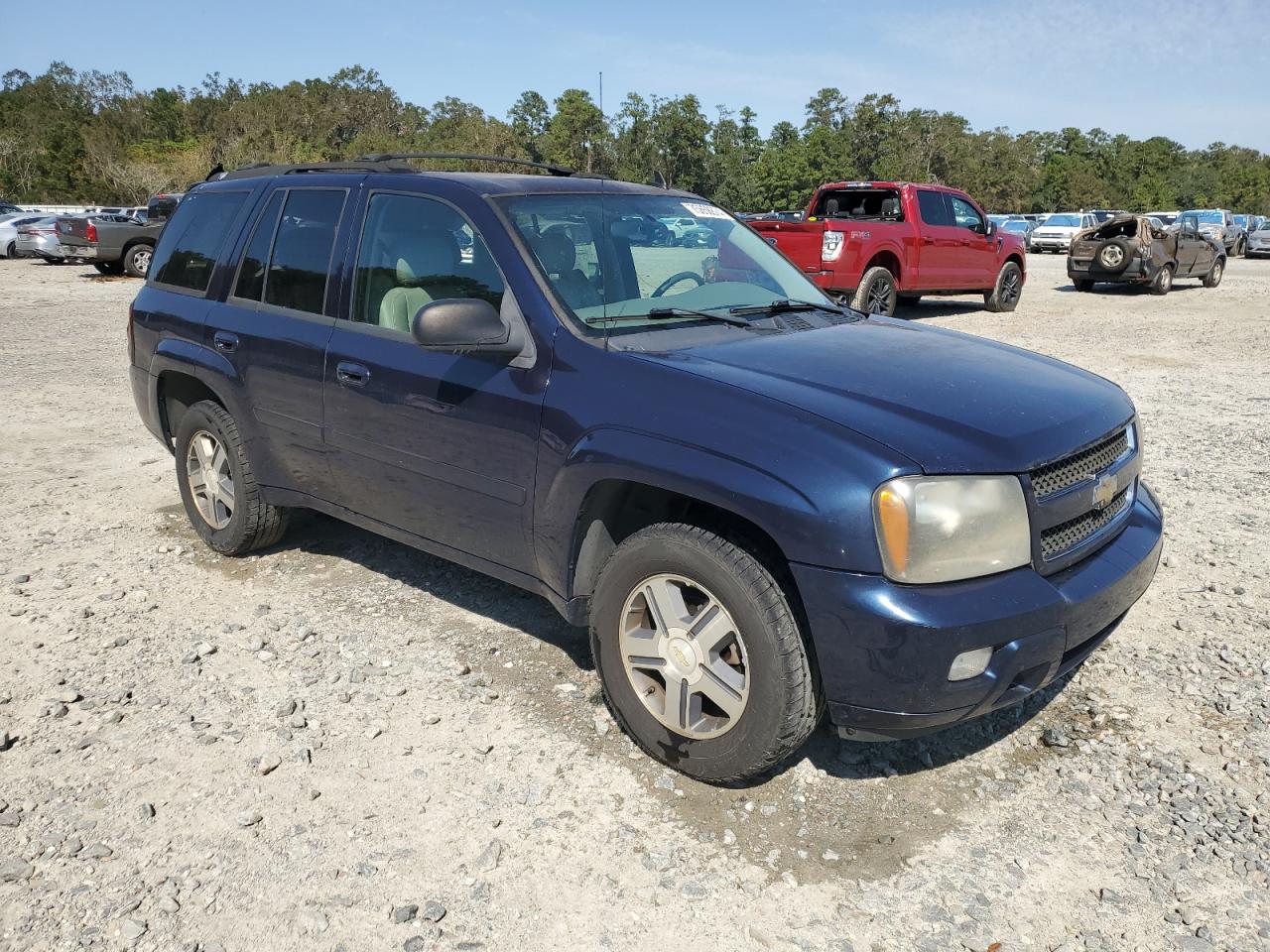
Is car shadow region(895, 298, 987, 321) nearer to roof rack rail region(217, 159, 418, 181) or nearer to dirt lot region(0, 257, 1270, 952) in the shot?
dirt lot region(0, 257, 1270, 952)

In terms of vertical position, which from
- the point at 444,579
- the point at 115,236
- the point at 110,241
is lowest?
the point at 444,579

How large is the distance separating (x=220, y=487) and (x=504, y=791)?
2.57m

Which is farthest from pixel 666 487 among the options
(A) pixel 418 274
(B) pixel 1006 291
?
(B) pixel 1006 291

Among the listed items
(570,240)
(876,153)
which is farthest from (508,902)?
(876,153)

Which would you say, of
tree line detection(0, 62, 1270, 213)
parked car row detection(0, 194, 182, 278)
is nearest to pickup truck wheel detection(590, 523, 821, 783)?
parked car row detection(0, 194, 182, 278)

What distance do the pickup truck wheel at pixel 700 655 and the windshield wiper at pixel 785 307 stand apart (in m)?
1.16

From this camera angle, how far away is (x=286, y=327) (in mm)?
4262

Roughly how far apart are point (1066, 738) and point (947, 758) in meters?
0.44

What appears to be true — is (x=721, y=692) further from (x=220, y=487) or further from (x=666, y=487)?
(x=220, y=487)

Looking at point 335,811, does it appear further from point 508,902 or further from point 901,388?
point 901,388

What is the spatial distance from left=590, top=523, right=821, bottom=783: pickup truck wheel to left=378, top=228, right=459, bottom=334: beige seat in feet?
4.37

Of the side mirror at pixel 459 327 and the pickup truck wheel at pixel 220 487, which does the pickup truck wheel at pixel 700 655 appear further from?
the pickup truck wheel at pixel 220 487

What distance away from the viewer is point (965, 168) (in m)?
85.9

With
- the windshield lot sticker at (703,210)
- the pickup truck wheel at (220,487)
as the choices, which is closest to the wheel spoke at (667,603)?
the windshield lot sticker at (703,210)
